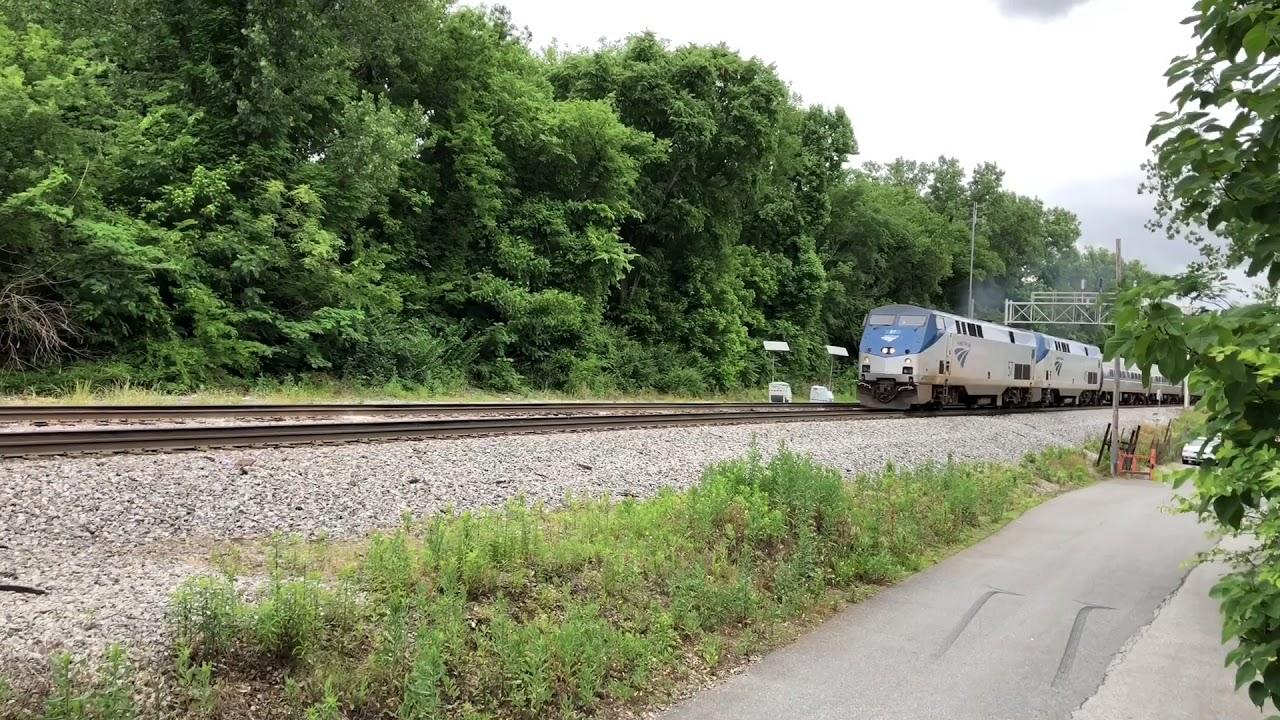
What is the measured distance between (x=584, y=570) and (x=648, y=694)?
1.33m

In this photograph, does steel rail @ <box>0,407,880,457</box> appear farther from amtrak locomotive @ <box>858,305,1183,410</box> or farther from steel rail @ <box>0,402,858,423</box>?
amtrak locomotive @ <box>858,305,1183,410</box>

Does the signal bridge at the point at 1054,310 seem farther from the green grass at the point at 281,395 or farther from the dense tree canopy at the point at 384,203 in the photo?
the green grass at the point at 281,395

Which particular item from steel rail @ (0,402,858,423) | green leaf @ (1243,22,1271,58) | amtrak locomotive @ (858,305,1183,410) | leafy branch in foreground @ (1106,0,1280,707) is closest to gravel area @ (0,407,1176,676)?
steel rail @ (0,402,858,423)

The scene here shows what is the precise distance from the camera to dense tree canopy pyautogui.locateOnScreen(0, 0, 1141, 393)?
53.9ft

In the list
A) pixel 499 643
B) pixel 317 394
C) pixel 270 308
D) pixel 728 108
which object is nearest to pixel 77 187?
pixel 270 308

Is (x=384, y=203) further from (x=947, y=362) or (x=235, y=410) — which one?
(x=947, y=362)

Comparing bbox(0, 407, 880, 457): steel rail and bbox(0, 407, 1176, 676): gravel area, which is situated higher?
bbox(0, 407, 880, 457): steel rail

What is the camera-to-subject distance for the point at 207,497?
7.33 m

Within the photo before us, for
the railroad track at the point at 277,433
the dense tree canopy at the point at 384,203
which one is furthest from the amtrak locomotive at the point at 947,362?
the railroad track at the point at 277,433

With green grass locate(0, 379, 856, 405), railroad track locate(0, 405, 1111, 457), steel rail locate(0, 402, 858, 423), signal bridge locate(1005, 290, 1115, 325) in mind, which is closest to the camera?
railroad track locate(0, 405, 1111, 457)

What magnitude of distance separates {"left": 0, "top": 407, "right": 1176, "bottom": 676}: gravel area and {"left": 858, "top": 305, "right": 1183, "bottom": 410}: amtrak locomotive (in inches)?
425

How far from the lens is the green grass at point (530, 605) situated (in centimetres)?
419

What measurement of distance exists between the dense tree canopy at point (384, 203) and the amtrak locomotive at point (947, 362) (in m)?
8.51

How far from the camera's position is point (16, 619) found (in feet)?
13.7
